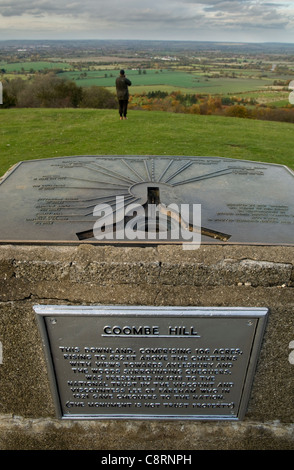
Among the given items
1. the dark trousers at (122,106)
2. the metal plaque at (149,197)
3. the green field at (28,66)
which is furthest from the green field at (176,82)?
the metal plaque at (149,197)

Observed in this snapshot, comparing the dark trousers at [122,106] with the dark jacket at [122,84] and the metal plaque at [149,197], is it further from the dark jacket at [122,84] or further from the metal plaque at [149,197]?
the metal plaque at [149,197]

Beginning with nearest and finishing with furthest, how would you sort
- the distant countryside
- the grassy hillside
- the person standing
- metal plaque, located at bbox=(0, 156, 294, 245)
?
metal plaque, located at bbox=(0, 156, 294, 245), the grassy hillside, the person standing, the distant countryside

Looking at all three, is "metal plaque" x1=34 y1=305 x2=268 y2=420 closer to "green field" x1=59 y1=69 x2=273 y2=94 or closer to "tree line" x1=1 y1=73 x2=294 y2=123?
"tree line" x1=1 y1=73 x2=294 y2=123

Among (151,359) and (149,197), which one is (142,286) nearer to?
(151,359)

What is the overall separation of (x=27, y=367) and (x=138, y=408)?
2.88ft

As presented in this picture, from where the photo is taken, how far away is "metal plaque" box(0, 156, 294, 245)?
2785 mm

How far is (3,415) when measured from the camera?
2.70 meters

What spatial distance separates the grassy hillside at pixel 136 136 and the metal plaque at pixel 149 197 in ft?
13.3

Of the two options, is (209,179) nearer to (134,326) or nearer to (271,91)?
(134,326)

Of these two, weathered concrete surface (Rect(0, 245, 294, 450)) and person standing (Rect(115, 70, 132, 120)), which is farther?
person standing (Rect(115, 70, 132, 120))

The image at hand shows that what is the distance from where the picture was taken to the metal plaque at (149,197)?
2.79m

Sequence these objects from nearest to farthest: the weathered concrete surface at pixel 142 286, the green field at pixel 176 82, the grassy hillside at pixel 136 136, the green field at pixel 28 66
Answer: the weathered concrete surface at pixel 142 286 → the grassy hillside at pixel 136 136 → the green field at pixel 176 82 → the green field at pixel 28 66

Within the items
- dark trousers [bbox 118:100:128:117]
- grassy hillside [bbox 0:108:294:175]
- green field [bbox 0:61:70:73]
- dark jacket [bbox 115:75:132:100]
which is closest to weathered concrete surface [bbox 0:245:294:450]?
grassy hillside [bbox 0:108:294:175]

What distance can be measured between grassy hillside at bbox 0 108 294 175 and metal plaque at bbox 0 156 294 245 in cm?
406
